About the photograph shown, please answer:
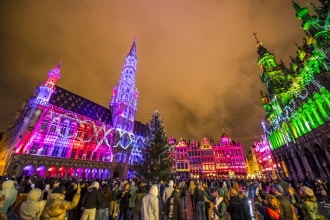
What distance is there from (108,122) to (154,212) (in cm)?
4845

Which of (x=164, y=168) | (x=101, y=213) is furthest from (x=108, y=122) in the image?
(x=101, y=213)

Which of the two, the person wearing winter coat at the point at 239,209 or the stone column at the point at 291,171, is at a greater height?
the stone column at the point at 291,171

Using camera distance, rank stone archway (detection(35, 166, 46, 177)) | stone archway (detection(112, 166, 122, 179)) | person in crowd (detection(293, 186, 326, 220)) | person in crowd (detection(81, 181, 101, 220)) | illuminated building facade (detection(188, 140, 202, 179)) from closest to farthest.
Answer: person in crowd (detection(293, 186, 326, 220))
person in crowd (detection(81, 181, 101, 220))
stone archway (detection(35, 166, 46, 177))
stone archway (detection(112, 166, 122, 179))
illuminated building facade (detection(188, 140, 202, 179))

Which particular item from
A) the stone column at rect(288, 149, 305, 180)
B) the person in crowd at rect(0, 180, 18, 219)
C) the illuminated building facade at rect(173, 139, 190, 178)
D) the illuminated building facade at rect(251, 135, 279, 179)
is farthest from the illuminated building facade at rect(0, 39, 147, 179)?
the illuminated building facade at rect(251, 135, 279, 179)

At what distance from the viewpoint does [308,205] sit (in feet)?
13.0

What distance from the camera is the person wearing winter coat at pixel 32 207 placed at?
3289 millimetres

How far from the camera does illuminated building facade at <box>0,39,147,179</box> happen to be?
3002 cm

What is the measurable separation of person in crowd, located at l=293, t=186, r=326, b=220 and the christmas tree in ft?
56.0

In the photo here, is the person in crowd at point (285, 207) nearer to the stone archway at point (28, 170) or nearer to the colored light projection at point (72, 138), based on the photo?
the stone archway at point (28, 170)

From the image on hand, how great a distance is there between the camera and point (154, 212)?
4.16 m

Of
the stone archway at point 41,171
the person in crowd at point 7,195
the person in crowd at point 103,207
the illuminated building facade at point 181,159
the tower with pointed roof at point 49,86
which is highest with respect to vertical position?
the tower with pointed roof at point 49,86

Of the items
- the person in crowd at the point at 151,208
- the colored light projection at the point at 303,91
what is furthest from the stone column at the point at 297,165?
the person in crowd at the point at 151,208

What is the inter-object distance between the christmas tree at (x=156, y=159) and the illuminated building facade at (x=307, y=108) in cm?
2087

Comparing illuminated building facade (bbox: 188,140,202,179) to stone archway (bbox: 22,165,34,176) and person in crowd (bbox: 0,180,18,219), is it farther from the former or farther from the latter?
person in crowd (bbox: 0,180,18,219)
